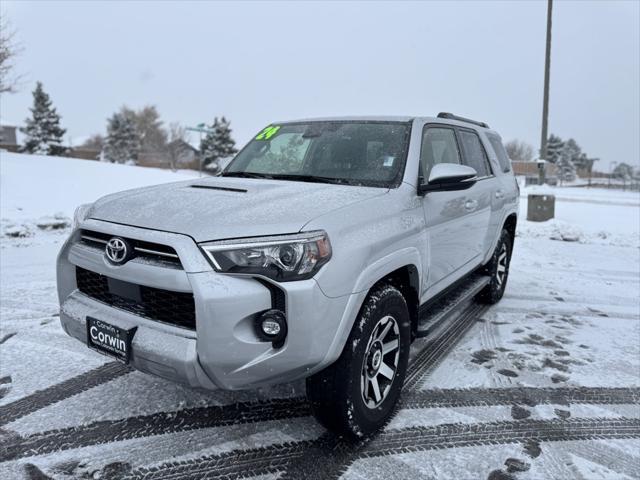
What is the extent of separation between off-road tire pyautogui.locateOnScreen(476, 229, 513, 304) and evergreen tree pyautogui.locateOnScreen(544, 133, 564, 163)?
226 feet

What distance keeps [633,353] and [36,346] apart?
15.9 feet

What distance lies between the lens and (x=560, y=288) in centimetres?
617

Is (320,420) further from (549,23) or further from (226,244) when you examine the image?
(549,23)

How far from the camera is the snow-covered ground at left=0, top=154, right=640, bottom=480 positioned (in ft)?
8.17

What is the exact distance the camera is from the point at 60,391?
3.14 m

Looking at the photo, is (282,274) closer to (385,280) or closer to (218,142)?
(385,280)

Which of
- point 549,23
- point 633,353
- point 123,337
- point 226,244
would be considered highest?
point 549,23

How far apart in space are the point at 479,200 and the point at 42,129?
51944 millimetres

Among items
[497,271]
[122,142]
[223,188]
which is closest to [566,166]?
[122,142]

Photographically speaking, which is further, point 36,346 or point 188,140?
point 188,140

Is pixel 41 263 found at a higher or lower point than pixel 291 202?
lower

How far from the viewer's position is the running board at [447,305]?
328 centimetres

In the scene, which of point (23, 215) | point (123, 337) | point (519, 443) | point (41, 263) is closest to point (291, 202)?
point (123, 337)

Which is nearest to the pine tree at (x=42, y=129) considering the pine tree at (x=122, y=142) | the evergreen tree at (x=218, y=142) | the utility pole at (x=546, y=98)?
the pine tree at (x=122, y=142)
